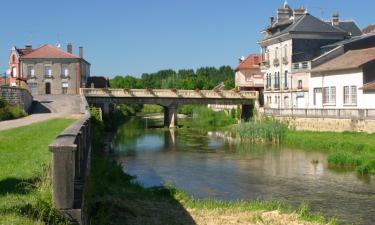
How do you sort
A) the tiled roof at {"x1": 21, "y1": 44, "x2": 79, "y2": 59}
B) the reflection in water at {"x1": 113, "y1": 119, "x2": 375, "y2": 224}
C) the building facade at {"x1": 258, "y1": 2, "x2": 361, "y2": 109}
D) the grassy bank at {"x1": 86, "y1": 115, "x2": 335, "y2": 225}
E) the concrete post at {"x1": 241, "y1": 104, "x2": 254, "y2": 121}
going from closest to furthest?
the grassy bank at {"x1": 86, "y1": 115, "x2": 335, "y2": 225} < the reflection in water at {"x1": 113, "y1": 119, "x2": 375, "y2": 224} < the building facade at {"x1": 258, "y1": 2, "x2": 361, "y2": 109} < the concrete post at {"x1": 241, "y1": 104, "x2": 254, "y2": 121} < the tiled roof at {"x1": 21, "y1": 44, "x2": 79, "y2": 59}

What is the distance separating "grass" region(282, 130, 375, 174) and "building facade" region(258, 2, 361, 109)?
453 inches

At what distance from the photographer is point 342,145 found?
117ft

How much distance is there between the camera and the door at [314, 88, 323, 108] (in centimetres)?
5350

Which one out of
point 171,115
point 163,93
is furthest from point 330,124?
point 171,115

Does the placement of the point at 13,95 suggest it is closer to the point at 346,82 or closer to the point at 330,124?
the point at 330,124

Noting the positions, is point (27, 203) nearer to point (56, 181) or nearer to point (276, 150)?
point (56, 181)

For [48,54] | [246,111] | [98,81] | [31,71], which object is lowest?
[246,111]

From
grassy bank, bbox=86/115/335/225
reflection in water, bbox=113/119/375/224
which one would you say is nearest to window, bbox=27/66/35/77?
reflection in water, bbox=113/119/375/224

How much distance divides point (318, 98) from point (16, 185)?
46685mm

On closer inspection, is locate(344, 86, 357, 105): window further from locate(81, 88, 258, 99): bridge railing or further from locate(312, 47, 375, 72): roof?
locate(81, 88, 258, 99): bridge railing

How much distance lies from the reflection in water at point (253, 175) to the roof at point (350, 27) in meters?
29.0

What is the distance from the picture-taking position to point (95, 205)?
12953 mm

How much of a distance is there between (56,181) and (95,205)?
18.6ft

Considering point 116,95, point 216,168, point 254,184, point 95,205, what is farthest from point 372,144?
point 116,95
